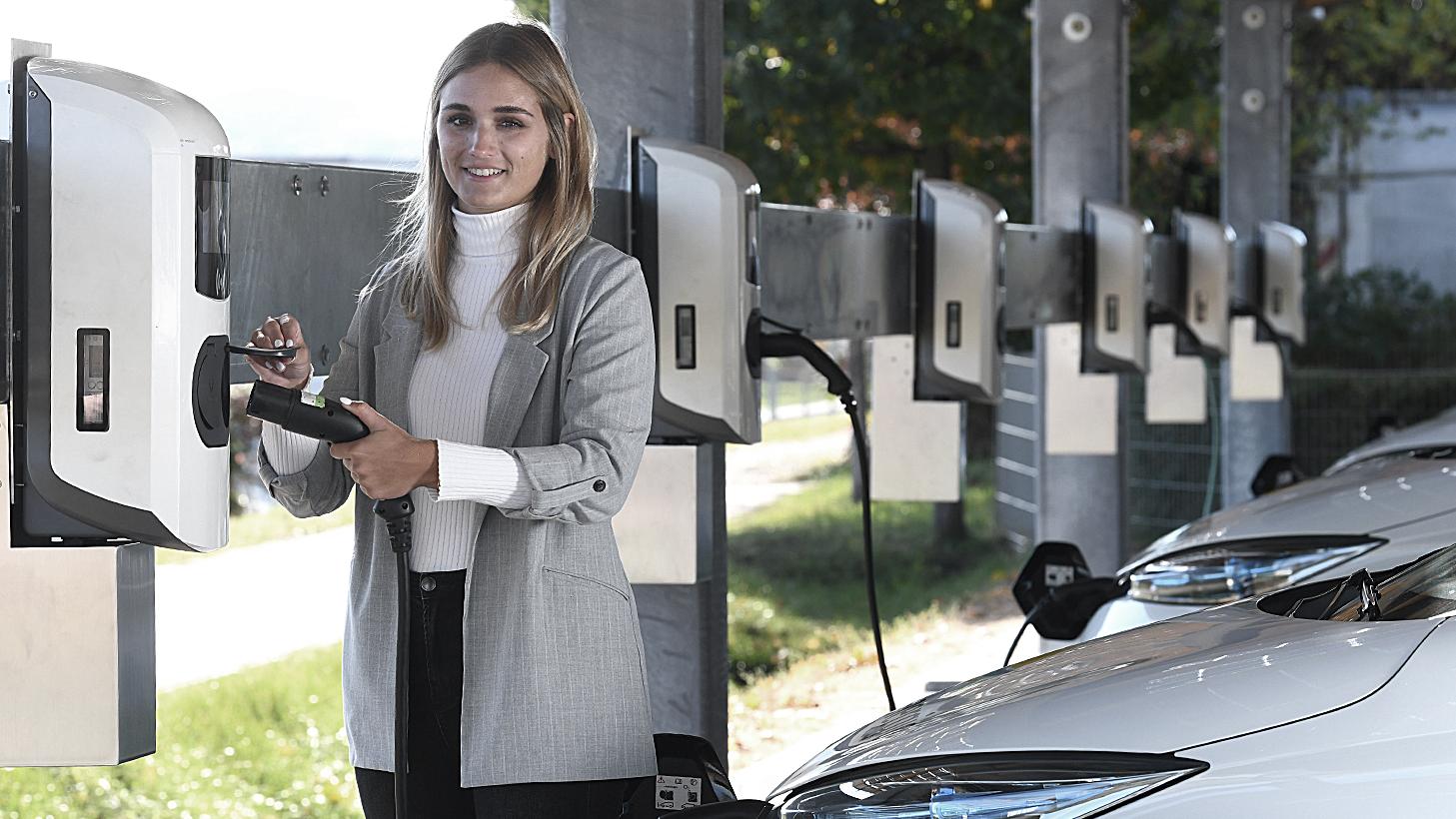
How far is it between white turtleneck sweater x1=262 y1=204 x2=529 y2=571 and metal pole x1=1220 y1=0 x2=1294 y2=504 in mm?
8528

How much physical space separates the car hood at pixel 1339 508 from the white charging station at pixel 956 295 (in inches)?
24.3

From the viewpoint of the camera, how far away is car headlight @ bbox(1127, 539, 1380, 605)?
3.76m

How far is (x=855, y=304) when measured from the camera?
4.43m

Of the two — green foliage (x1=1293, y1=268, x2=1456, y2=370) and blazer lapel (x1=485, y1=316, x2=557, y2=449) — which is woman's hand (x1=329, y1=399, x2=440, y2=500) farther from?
green foliage (x1=1293, y1=268, x2=1456, y2=370)

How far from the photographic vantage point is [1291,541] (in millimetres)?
3863

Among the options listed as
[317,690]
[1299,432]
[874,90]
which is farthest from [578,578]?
[1299,432]

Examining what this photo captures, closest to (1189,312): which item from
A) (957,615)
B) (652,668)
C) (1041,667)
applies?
(957,615)

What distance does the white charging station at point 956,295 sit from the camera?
14.8ft

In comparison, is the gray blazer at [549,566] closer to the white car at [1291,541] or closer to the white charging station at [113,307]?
the white charging station at [113,307]

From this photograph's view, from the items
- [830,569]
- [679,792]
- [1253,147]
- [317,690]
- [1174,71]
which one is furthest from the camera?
[1174,71]

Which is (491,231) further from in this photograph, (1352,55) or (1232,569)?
(1352,55)

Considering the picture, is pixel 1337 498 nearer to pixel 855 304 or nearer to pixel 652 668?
pixel 855 304

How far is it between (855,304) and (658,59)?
3.68 ft

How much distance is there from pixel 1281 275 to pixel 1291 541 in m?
6.03
